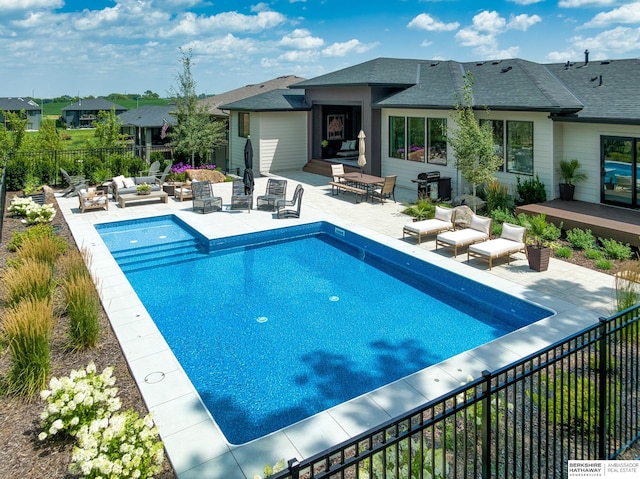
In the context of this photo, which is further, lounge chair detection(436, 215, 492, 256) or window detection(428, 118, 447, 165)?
window detection(428, 118, 447, 165)

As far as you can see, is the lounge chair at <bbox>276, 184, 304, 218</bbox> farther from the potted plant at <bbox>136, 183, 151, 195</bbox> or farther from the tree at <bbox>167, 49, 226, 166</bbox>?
the tree at <bbox>167, 49, 226, 166</bbox>

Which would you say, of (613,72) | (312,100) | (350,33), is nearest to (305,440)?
(613,72)

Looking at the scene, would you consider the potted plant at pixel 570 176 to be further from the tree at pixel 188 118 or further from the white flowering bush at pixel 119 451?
the tree at pixel 188 118

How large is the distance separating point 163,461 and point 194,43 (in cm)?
2219

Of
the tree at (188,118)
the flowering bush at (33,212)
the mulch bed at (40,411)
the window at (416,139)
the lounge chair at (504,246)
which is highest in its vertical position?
the tree at (188,118)

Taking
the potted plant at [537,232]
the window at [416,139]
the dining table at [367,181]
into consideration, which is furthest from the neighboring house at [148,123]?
the potted plant at [537,232]

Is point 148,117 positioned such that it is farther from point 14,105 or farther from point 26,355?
point 14,105

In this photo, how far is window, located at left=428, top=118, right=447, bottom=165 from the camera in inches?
709

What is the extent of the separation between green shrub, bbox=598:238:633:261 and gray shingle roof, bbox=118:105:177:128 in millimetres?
33236

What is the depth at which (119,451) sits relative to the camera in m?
4.29

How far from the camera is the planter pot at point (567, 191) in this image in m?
14.4

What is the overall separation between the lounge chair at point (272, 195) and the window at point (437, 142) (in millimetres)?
5807

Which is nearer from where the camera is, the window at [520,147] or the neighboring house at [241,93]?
the window at [520,147]

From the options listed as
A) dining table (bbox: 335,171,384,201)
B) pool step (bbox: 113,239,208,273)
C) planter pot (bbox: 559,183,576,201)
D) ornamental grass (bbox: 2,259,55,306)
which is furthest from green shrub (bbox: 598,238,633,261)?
ornamental grass (bbox: 2,259,55,306)
